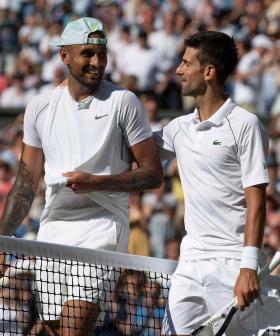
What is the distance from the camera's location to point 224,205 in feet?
21.5

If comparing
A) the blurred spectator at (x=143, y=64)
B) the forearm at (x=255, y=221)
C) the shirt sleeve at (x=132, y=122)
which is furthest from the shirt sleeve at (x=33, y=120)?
the blurred spectator at (x=143, y=64)

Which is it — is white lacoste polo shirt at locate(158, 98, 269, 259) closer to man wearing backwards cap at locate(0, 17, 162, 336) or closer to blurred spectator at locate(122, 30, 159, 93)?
man wearing backwards cap at locate(0, 17, 162, 336)

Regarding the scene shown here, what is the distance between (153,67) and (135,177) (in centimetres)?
996

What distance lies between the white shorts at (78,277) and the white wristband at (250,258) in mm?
1036

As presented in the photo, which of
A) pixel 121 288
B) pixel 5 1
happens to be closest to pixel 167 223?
pixel 121 288

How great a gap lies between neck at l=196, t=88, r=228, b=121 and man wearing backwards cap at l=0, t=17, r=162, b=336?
387 mm

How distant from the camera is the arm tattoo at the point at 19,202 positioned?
7.11 m

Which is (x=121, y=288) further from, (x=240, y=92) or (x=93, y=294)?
(x=240, y=92)

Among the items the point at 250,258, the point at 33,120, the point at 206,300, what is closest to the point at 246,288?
the point at 250,258

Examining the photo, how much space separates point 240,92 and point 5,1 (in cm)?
763

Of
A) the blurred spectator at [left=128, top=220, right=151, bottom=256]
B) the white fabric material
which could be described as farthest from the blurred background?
the white fabric material

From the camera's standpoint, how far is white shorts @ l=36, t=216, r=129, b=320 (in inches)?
268

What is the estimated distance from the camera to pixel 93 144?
274 inches

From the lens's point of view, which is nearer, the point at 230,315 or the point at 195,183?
the point at 230,315
